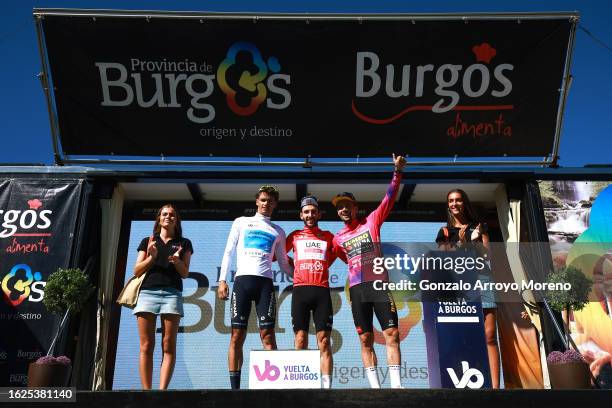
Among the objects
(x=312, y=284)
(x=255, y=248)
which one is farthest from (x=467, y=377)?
(x=255, y=248)

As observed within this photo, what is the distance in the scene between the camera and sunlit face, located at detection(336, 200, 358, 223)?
5750mm

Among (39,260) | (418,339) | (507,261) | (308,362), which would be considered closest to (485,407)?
(308,362)

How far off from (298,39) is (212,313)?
309cm

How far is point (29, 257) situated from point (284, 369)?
134 inches

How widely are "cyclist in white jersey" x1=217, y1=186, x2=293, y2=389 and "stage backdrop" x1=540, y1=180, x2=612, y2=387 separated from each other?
9.97 feet

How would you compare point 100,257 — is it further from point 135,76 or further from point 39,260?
point 135,76

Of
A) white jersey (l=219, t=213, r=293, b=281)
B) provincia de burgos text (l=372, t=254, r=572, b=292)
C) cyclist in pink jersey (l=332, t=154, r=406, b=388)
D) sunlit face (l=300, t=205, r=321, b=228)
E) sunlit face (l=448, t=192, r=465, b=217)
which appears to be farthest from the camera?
sunlit face (l=448, t=192, r=465, b=217)

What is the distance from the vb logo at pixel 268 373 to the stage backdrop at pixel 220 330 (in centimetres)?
160

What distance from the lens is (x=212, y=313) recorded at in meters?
6.64

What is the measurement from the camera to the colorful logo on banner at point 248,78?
6527mm

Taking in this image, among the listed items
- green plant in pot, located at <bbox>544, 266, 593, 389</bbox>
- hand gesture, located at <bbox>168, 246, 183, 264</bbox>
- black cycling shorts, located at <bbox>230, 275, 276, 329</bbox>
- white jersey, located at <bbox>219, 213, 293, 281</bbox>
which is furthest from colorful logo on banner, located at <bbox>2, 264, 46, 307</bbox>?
green plant in pot, located at <bbox>544, 266, 593, 389</bbox>

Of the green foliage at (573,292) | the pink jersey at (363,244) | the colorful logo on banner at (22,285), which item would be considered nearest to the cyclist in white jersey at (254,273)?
the pink jersey at (363,244)

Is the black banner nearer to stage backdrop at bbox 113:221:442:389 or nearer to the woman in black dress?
stage backdrop at bbox 113:221:442:389

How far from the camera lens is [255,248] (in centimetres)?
564
